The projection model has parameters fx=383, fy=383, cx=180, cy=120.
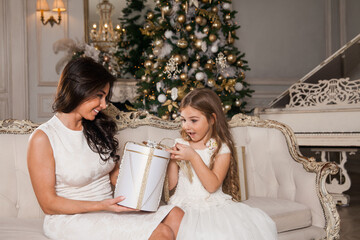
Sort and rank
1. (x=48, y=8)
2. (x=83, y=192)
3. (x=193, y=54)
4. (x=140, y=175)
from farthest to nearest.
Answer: (x=48, y=8) → (x=193, y=54) → (x=83, y=192) → (x=140, y=175)

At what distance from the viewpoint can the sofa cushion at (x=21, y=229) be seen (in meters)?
1.87

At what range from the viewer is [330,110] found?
4.37 m

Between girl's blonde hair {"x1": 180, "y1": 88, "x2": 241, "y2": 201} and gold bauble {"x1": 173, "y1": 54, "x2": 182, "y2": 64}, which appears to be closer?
girl's blonde hair {"x1": 180, "y1": 88, "x2": 241, "y2": 201}

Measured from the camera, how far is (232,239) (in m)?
1.85

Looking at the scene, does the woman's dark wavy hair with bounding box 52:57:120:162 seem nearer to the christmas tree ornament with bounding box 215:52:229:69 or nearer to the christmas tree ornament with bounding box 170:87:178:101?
the christmas tree ornament with bounding box 170:87:178:101

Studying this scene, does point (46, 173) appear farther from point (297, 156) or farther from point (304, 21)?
point (304, 21)

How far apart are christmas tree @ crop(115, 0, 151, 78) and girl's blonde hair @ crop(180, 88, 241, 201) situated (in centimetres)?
428

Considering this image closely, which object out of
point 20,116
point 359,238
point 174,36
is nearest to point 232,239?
point 359,238

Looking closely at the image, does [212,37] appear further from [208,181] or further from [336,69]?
[208,181]

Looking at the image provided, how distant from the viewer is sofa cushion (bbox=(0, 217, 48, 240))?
1.87 m

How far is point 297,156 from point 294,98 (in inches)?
91.2

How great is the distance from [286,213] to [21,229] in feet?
5.18

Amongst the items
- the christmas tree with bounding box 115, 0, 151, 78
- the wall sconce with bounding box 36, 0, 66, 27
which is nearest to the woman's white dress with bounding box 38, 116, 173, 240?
the christmas tree with bounding box 115, 0, 151, 78

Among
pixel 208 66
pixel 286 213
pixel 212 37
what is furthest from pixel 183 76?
pixel 286 213
